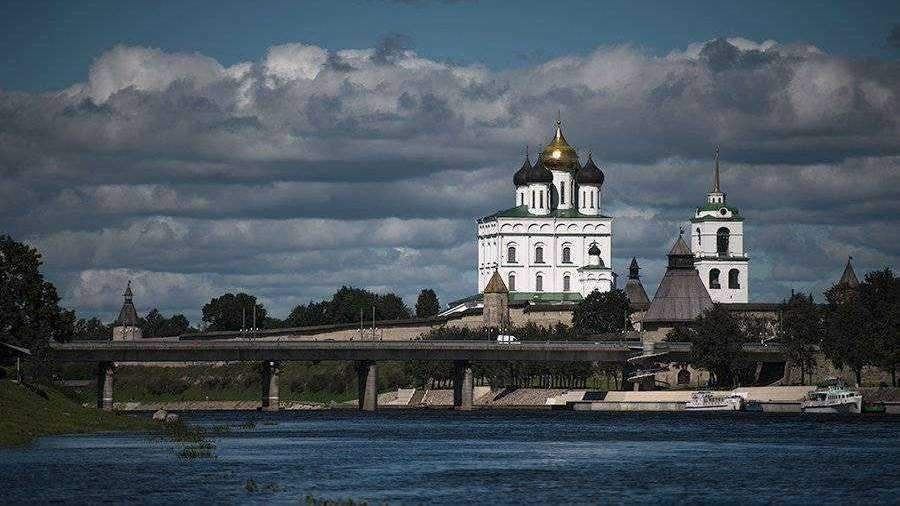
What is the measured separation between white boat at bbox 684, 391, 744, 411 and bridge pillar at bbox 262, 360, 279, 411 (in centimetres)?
4025

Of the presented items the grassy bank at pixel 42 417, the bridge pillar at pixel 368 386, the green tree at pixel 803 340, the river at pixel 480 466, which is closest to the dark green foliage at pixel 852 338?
the green tree at pixel 803 340

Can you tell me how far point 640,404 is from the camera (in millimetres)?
191375

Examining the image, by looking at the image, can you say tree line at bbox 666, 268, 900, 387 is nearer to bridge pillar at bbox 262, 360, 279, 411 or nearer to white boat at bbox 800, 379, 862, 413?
white boat at bbox 800, 379, 862, 413

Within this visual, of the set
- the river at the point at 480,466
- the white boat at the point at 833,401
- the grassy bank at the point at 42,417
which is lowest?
the river at the point at 480,466

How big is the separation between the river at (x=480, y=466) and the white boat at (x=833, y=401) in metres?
23.8

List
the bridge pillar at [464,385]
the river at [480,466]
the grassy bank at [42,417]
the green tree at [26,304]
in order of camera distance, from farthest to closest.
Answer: the bridge pillar at [464,385] < the green tree at [26,304] < the grassy bank at [42,417] < the river at [480,466]

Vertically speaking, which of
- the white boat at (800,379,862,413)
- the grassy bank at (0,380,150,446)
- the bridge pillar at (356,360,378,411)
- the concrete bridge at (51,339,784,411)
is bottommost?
the grassy bank at (0,380,150,446)

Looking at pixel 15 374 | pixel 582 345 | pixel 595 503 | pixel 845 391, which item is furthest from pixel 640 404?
pixel 595 503

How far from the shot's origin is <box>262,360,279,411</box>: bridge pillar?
630ft

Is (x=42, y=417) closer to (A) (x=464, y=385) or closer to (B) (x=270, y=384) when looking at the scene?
(B) (x=270, y=384)

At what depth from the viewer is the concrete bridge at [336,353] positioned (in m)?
184

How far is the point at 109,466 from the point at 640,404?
346 ft

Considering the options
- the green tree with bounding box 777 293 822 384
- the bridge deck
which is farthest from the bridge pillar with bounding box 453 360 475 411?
the green tree with bounding box 777 293 822 384

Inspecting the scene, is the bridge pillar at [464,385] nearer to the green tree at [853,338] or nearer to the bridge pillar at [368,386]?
the bridge pillar at [368,386]
